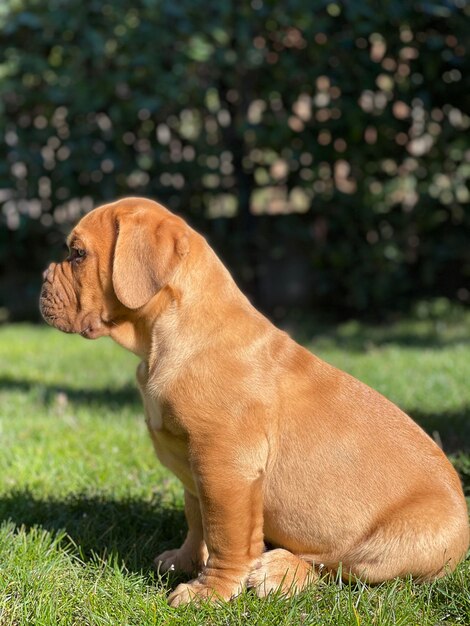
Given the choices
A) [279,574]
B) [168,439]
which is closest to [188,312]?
[168,439]

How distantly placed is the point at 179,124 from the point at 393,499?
245 inches

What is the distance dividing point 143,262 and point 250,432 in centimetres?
64

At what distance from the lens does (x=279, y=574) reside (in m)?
2.73

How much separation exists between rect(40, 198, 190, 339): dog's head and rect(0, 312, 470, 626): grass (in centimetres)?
84

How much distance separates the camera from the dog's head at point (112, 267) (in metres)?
2.72

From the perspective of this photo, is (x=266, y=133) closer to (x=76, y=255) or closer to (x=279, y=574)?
(x=76, y=255)

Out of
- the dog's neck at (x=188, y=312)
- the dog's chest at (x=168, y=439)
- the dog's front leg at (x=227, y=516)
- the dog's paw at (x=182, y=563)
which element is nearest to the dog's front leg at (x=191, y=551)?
the dog's paw at (x=182, y=563)

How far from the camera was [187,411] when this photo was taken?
268cm

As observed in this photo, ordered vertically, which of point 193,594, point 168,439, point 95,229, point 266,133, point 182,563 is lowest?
point 182,563

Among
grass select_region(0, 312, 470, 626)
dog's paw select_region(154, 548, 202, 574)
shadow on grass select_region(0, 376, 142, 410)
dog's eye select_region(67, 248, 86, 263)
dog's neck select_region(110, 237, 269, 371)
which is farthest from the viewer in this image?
shadow on grass select_region(0, 376, 142, 410)

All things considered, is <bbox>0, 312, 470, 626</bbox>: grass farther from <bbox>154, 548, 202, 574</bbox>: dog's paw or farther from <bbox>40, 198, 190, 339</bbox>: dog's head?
<bbox>40, 198, 190, 339</bbox>: dog's head

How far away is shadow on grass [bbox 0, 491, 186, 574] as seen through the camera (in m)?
3.20

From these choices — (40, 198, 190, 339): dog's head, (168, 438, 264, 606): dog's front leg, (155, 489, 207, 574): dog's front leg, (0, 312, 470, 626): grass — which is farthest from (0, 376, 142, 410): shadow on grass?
(168, 438, 264, 606): dog's front leg

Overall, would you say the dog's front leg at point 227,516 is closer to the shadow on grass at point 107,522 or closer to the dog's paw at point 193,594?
the dog's paw at point 193,594
